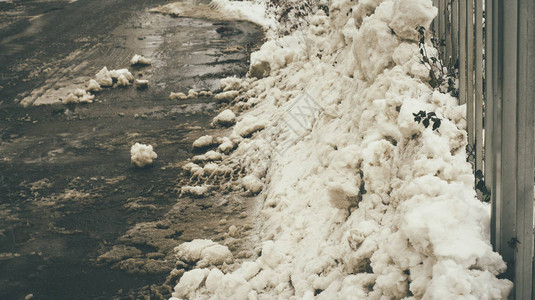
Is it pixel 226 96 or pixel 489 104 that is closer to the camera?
pixel 489 104

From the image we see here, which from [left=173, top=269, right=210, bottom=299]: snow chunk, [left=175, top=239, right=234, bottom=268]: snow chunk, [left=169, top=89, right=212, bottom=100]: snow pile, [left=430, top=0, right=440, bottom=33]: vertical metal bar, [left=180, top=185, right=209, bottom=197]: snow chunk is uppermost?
[left=430, top=0, right=440, bottom=33]: vertical metal bar

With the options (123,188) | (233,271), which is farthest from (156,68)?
(233,271)

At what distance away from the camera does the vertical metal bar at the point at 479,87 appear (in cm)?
314

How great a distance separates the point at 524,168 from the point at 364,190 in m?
1.64

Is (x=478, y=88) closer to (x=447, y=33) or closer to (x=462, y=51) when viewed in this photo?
(x=462, y=51)

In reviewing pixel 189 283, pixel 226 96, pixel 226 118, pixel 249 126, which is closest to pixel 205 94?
pixel 226 96

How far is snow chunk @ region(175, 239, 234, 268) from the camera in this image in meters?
4.89

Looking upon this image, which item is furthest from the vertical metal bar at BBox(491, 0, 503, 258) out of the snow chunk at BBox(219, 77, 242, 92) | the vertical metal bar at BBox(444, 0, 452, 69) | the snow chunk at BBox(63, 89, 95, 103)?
the snow chunk at BBox(63, 89, 95, 103)

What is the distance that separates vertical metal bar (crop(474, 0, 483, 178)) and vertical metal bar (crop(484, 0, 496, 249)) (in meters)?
0.24

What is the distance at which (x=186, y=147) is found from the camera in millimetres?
7539

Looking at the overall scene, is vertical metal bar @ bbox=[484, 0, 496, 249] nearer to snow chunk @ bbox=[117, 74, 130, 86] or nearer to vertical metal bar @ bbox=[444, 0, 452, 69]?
vertical metal bar @ bbox=[444, 0, 452, 69]

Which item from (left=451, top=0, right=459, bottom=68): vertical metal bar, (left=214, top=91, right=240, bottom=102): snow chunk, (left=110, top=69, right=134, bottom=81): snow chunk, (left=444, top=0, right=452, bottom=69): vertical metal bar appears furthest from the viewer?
(left=110, top=69, right=134, bottom=81): snow chunk

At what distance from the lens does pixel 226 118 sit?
313 inches

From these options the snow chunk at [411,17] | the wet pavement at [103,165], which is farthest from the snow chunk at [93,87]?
the snow chunk at [411,17]
